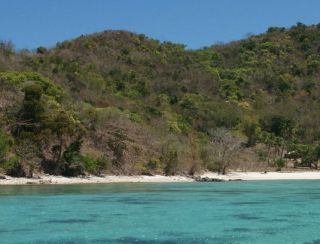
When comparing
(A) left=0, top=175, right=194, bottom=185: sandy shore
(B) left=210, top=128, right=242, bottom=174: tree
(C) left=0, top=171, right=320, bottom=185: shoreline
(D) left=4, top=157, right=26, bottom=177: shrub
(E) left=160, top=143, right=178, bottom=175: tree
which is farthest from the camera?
(B) left=210, top=128, right=242, bottom=174: tree

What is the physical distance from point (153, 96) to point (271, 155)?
2579cm

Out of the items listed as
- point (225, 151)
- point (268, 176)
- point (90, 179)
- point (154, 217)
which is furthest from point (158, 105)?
point (154, 217)

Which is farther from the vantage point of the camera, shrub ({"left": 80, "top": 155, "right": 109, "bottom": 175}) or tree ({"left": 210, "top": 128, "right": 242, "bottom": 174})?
tree ({"left": 210, "top": 128, "right": 242, "bottom": 174})

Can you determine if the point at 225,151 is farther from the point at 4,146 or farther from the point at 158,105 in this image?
the point at 158,105

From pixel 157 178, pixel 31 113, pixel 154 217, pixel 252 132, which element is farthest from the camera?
pixel 252 132

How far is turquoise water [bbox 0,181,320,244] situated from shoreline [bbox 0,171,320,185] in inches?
288

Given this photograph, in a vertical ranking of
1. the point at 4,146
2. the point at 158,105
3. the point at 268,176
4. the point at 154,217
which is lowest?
the point at 154,217

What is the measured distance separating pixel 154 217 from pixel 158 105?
69.1 metres

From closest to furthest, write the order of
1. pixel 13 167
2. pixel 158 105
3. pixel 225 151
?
pixel 13 167, pixel 225 151, pixel 158 105

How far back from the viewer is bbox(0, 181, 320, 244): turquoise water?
2050cm

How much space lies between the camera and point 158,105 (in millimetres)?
94875

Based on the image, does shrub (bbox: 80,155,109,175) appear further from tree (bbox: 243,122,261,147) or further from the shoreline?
tree (bbox: 243,122,261,147)

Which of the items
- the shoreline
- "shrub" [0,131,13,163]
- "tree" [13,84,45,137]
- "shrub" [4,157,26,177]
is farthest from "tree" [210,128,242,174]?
"shrub" [0,131,13,163]

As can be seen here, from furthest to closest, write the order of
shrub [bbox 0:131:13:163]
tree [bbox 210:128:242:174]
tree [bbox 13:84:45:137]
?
tree [bbox 210:128:242:174] → tree [bbox 13:84:45:137] → shrub [bbox 0:131:13:163]
